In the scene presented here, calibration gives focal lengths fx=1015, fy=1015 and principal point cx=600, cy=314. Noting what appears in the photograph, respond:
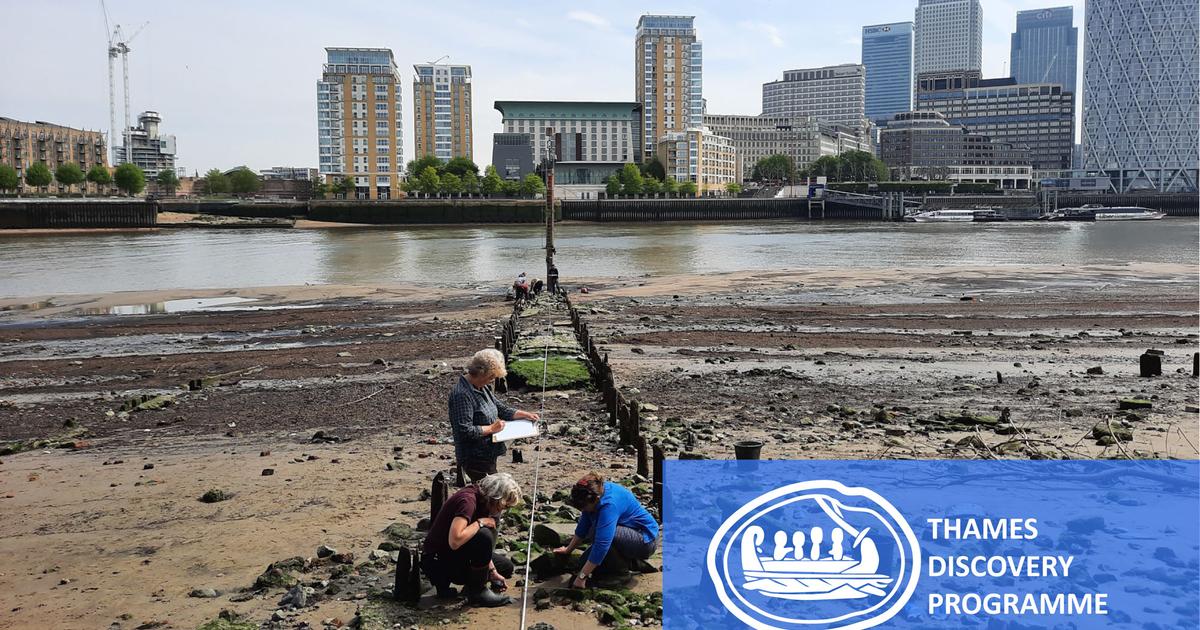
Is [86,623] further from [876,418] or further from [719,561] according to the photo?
[876,418]

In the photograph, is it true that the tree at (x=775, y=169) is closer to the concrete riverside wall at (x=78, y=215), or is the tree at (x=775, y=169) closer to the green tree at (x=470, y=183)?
the green tree at (x=470, y=183)


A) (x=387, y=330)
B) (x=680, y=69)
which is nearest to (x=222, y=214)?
(x=680, y=69)

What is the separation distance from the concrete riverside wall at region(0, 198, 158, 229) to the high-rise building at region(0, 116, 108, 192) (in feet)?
189

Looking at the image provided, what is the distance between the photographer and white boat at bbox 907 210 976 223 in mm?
125750

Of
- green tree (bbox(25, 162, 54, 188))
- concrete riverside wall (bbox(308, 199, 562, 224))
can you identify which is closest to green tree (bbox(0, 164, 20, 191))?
green tree (bbox(25, 162, 54, 188))

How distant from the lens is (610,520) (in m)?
6.87

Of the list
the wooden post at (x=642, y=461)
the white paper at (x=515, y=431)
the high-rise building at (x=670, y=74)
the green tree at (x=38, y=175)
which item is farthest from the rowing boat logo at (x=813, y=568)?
the high-rise building at (x=670, y=74)

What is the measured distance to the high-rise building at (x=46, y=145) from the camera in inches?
6407

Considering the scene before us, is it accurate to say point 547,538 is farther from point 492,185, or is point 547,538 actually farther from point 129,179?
point 129,179

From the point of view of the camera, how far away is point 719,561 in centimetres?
622

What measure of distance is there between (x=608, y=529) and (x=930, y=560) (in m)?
2.08

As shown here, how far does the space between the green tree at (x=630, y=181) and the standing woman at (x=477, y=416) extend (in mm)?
143097

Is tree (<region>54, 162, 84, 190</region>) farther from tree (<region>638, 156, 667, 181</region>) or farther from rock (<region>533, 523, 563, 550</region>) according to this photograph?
rock (<region>533, 523, 563, 550</region>)

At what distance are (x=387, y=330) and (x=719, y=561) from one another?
63.1ft
